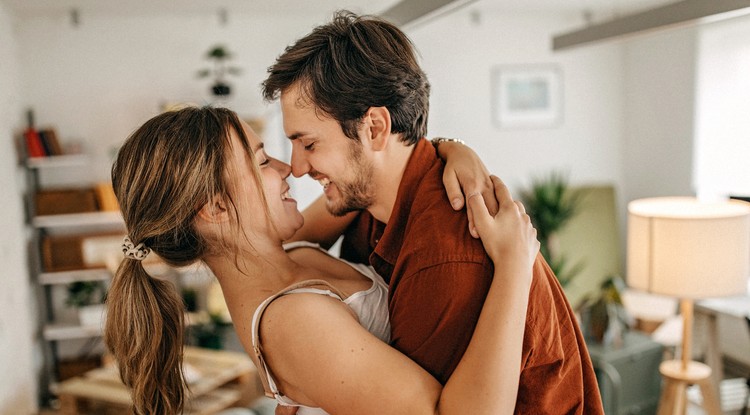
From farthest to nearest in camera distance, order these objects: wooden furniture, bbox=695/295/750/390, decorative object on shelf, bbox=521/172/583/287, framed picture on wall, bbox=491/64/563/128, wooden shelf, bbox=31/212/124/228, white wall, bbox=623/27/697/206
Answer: framed picture on wall, bbox=491/64/563/128 → decorative object on shelf, bbox=521/172/583/287 → white wall, bbox=623/27/697/206 → wooden shelf, bbox=31/212/124/228 → wooden furniture, bbox=695/295/750/390

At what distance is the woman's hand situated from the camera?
3.54ft

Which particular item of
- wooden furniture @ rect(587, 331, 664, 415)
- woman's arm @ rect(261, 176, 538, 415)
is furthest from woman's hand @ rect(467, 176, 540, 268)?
wooden furniture @ rect(587, 331, 664, 415)

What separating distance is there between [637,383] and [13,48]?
499 centimetres

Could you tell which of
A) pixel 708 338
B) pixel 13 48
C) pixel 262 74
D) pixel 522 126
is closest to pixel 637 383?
pixel 708 338

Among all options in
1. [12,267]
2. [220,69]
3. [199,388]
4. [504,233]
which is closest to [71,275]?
[12,267]

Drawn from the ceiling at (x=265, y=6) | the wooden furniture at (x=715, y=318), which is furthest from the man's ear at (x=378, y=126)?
the ceiling at (x=265, y=6)

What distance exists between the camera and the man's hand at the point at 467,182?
116 cm

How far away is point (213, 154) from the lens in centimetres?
129

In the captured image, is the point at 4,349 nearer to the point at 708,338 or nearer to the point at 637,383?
the point at 637,383

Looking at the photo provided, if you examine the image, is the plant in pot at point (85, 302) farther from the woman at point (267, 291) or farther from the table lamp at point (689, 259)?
the table lamp at point (689, 259)

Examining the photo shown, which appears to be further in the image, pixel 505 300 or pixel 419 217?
pixel 419 217

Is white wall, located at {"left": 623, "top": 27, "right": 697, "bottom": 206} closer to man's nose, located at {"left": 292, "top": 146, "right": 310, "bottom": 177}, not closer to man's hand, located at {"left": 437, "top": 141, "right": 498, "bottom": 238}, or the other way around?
man's hand, located at {"left": 437, "top": 141, "right": 498, "bottom": 238}

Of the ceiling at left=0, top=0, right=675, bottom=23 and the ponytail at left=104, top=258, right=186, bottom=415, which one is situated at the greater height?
the ceiling at left=0, top=0, right=675, bottom=23

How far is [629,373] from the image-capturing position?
11.6 ft
